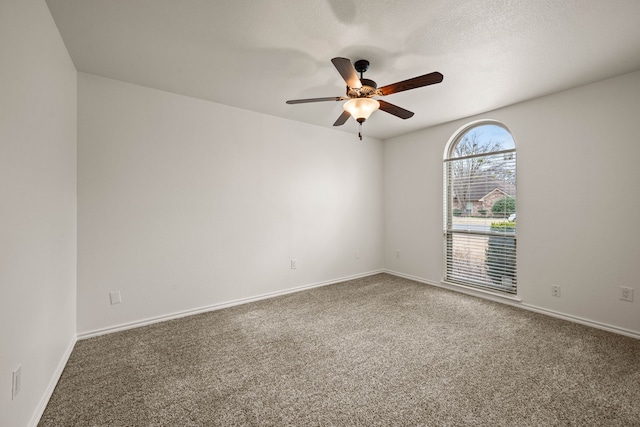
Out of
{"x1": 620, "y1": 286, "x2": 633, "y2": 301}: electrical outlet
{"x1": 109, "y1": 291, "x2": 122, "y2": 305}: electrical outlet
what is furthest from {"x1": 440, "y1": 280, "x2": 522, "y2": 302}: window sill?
{"x1": 109, "y1": 291, "x2": 122, "y2": 305}: electrical outlet

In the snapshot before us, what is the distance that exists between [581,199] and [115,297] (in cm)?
472

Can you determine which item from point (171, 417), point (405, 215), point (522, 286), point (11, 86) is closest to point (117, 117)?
point (11, 86)

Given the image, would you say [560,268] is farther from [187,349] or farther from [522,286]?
[187,349]

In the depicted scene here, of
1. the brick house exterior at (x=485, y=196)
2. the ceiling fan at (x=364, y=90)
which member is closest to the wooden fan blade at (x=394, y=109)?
the ceiling fan at (x=364, y=90)

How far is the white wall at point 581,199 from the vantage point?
2.58 meters

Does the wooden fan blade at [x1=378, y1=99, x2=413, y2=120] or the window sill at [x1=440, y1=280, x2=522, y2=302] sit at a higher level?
the wooden fan blade at [x1=378, y1=99, x2=413, y2=120]

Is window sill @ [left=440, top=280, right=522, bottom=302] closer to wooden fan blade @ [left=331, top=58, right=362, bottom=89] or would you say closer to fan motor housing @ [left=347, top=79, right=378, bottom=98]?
fan motor housing @ [left=347, top=79, right=378, bottom=98]

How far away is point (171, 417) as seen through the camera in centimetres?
158

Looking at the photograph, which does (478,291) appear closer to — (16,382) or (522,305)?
(522,305)

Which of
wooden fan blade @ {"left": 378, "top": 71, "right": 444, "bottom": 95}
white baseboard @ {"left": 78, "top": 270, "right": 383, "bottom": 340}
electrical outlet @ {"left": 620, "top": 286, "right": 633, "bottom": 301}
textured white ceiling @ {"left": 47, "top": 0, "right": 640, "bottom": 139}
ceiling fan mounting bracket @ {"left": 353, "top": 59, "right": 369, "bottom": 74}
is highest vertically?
textured white ceiling @ {"left": 47, "top": 0, "right": 640, "bottom": 139}

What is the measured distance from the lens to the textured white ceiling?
1.75 m

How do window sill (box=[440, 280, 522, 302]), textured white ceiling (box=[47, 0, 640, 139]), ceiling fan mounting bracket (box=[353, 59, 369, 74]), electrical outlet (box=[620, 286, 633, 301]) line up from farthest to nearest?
window sill (box=[440, 280, 522, 302]) → electrical outlet (box=[620, 286, 633, 301]) → ceiling fan mounting bracket (box=[353, 59, 369, 74]) → textured white ceiling (box=[47, 0, 640, 139])

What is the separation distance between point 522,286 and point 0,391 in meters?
Answer: 4.29

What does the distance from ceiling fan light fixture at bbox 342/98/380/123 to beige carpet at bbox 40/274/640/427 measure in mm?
1968
